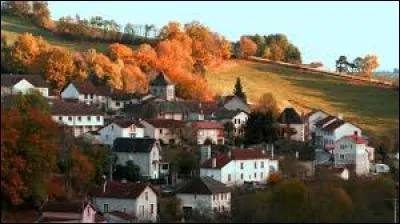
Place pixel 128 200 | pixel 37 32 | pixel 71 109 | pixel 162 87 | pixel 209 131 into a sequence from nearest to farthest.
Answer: pixel 128 200 → pixel 71 109 → pixel 209 131 → pixel 162 87 → pixel 37 32

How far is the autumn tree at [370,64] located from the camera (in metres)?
86.7

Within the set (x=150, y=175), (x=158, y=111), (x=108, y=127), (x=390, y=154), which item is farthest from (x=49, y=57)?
(x=390, y=154)

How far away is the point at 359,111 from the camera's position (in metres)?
69.1

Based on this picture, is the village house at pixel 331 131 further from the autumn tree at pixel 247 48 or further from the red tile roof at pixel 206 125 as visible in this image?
the autumn tree at pixel 247 48

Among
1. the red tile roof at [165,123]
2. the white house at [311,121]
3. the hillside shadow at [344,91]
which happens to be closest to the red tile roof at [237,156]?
the red tile roof at [165,123]

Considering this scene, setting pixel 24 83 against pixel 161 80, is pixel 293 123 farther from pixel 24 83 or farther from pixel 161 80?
pixel 24 83

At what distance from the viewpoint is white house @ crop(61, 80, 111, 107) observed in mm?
57500

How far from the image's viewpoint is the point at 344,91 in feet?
252

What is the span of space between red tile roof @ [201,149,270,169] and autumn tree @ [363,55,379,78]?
40.3 meters

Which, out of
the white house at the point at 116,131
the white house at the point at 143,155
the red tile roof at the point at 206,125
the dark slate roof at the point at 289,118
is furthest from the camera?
the dark slate roof at the point at 289,118

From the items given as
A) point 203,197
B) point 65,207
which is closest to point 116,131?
point 203,197

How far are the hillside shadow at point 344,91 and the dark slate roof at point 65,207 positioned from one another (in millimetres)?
30949

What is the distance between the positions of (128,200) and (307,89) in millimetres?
39098

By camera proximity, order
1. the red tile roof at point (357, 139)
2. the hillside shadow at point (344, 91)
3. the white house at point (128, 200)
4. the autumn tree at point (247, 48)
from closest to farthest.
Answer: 1. the white house at point (128, 200)
2. the red tile roof at point (357, 139)
3. the hillside shadow at point (344, 91)
4. the autumn tree at point (247, 48)
